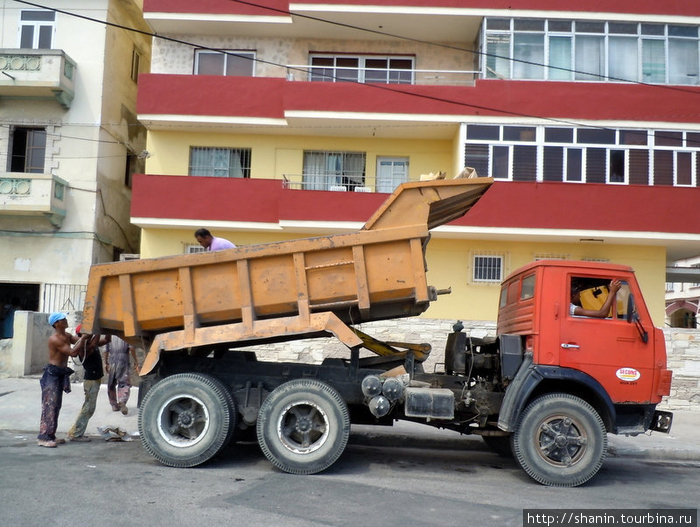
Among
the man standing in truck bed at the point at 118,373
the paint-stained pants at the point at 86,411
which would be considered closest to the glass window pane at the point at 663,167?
the man standing in truck bed at the point at 118,373

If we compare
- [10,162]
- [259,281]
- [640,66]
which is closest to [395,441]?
[259,281]

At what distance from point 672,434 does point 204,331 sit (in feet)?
26.0

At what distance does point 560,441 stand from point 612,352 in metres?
Answer: 1.12

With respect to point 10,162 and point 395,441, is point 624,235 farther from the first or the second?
point 10,162

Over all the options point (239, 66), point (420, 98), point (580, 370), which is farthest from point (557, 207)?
point (239, 66)

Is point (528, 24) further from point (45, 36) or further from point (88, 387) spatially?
point (88, 387)

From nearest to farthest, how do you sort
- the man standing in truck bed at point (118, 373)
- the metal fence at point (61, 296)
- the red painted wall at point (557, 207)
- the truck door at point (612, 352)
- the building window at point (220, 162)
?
the truck door at point (612, 352) < the man standing in truck bed at point (118, 373) < the red painted wall at point (557, 207) < the metal fence at point (61, 296) < the building window at point (220, 162)

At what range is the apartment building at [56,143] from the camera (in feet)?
54.5

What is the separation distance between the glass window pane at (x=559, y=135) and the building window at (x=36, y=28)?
13692 mm

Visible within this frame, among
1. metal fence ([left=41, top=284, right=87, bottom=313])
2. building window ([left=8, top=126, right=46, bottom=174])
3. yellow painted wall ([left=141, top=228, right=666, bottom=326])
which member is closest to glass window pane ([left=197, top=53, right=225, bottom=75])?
building window ([left=8, top=126, right=46, bottom=174])

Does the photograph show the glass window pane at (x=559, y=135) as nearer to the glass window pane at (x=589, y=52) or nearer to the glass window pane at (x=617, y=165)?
the glass window pane at (x=617, y=165)

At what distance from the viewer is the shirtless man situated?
25.6ft

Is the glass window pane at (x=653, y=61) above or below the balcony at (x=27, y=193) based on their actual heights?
above

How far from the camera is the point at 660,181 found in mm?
15391
